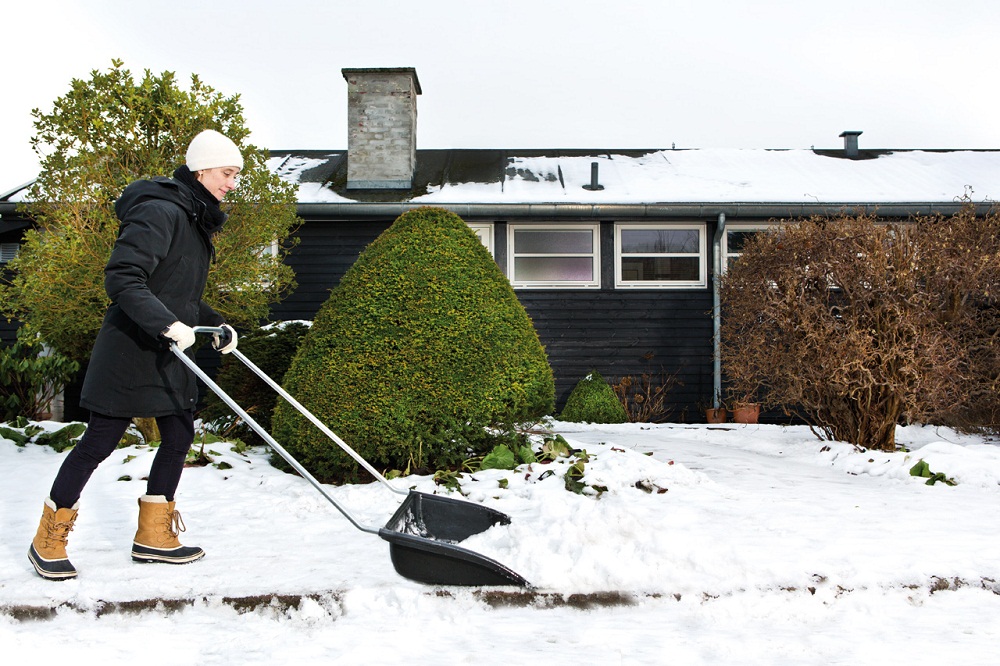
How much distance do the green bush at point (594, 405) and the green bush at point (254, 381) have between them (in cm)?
481

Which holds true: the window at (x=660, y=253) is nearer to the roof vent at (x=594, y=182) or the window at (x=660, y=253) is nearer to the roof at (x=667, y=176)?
the roof at (x=667, y=176)

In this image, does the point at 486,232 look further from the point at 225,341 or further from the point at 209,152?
the point at 225,341

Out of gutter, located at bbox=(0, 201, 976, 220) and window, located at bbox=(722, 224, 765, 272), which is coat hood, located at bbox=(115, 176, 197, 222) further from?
window, located at bbox=(722, 224, 765, 272)

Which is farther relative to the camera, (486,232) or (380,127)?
(380,127)

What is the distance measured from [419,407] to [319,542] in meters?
1.37

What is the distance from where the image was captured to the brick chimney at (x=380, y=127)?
42.5 feet

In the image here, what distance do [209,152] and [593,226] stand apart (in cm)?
932

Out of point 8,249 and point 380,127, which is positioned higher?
point 380,127

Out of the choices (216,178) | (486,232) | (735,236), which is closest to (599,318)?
(486,232)

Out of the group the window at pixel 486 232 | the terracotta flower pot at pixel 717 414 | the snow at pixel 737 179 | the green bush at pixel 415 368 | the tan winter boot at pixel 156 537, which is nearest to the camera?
the tan winter boot at pixel 156 537

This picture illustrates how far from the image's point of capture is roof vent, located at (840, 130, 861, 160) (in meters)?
15.3

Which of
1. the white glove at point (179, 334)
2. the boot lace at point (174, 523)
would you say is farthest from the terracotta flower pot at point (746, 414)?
the white glove at point (179, 334)

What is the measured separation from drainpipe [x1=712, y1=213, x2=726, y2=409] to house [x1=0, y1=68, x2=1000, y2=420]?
0.03 meters

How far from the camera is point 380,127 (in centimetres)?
1308
